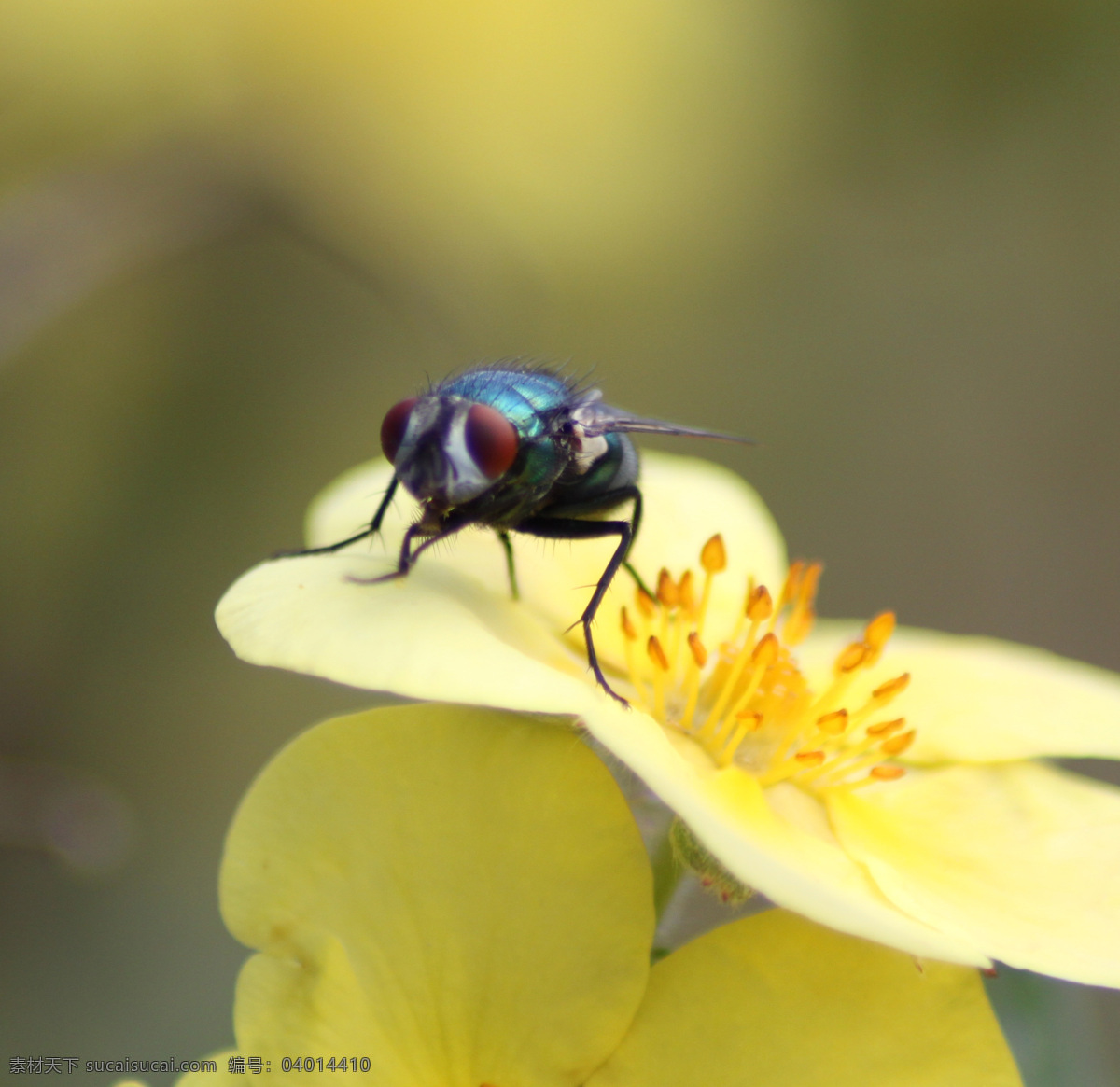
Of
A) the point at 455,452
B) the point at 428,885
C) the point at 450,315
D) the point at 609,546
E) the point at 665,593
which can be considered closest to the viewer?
the point at 428,885

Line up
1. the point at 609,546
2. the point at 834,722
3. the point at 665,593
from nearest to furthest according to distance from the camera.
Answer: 1. the point at 834,722
2. the point at 665,593
3. the point at 609,546

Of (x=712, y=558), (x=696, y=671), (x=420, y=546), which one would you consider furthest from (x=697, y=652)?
(x=420, y=546)

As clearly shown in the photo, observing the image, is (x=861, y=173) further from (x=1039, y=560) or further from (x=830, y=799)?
(x=830, y=799)

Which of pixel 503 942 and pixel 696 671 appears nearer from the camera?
pixel 503 942

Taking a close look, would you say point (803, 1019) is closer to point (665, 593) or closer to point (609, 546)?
point (665, 593)

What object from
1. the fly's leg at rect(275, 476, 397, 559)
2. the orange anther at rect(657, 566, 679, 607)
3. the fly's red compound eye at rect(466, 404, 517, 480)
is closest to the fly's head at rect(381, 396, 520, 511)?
the fly's red compound eye at rect(466, 404, 517, 480)

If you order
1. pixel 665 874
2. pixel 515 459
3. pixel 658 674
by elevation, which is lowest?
pixel 665 874

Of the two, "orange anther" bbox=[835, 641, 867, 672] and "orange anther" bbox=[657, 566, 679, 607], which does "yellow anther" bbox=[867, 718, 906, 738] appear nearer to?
"orange anther" bbox=[835, 641, 867, 672]

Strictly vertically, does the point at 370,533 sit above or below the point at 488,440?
below

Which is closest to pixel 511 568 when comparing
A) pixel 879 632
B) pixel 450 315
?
pixel 879 632
